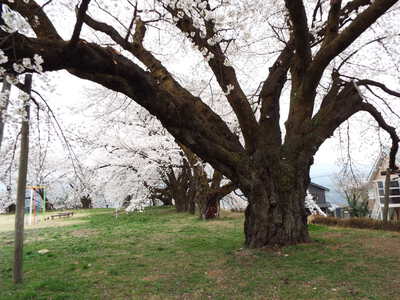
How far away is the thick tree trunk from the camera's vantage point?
19.4 ft

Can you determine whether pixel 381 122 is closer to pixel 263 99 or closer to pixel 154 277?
pixel 263 99

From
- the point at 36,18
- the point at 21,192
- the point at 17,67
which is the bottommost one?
the point at 21,192

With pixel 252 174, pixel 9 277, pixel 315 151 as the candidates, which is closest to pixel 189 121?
pixel 252 174

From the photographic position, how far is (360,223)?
30.6ft

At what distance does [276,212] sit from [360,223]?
15.6ft

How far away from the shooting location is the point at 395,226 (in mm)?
8500

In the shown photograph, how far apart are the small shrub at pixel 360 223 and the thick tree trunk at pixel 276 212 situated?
3.90 m

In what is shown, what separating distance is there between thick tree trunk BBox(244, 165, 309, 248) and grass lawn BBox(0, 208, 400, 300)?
0.27 m

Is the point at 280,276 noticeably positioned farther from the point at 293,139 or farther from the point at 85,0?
the point at 85,0

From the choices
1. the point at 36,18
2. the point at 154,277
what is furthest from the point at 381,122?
the point at 36,18

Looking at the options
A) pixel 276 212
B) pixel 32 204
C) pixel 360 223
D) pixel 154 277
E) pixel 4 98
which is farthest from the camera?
pixel 32 204

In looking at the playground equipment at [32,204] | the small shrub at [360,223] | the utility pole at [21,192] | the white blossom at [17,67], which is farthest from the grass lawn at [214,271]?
→ the playground equipment at [32,204]

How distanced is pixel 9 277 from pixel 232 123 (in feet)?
34.2

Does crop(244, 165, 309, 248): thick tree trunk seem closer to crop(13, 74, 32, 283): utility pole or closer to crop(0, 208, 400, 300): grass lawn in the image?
crop(0, 208, 400, 300): grass lawn
